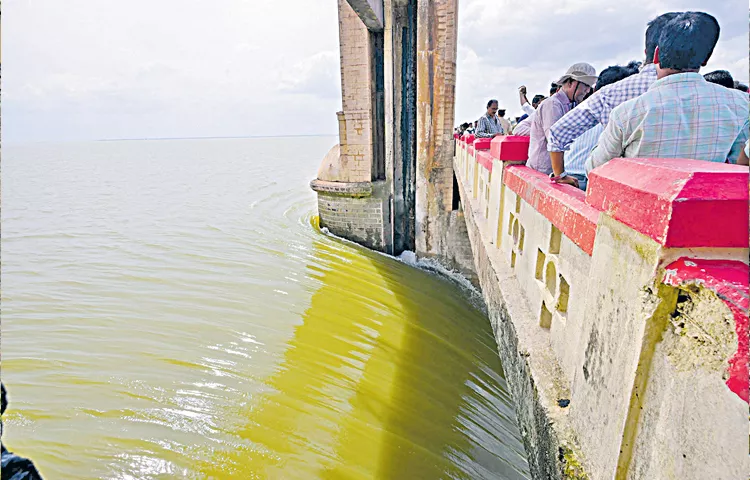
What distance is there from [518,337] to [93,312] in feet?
20.6

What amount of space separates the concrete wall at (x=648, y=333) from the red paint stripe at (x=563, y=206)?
0.01 meters

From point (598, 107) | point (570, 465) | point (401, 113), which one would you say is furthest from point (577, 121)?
point (401, 113)

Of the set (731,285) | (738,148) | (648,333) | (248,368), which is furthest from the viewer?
(248,368)

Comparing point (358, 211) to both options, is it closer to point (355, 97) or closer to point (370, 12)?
point (355, 97)

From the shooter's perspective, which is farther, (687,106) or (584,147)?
(584,147)

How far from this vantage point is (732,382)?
0.86 m

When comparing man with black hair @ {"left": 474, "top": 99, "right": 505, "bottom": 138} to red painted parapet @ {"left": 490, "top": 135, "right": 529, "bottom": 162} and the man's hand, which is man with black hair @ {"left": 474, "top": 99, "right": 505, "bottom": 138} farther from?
the man's hand

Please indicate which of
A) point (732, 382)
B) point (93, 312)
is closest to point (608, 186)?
point (732, 382)

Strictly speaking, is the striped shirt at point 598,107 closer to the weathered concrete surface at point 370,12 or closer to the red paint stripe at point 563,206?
the red paint stripe at point 563,206

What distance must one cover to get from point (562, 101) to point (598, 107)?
3.08ft

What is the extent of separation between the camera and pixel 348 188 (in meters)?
9.70

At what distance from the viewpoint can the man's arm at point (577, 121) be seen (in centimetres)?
232

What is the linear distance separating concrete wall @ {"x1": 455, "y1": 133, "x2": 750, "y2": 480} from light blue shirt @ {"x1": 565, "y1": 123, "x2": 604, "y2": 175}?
2.21ft

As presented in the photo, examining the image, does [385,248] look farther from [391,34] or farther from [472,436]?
[472,436]
